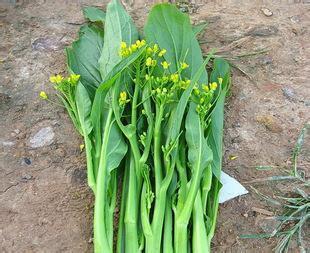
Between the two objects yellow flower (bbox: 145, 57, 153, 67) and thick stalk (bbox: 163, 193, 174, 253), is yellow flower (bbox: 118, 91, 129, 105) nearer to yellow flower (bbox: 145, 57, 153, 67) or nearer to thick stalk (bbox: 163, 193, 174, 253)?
yellow flower (bbox: 145, 57, 153, 67)

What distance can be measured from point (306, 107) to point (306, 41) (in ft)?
1.35

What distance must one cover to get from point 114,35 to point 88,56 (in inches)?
5.5

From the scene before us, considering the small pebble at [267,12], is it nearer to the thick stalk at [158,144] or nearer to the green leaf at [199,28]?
the green leaf at [199,28]

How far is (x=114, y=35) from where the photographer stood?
2281mm

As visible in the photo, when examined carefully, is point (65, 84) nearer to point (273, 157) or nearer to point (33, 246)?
point (33, 246)

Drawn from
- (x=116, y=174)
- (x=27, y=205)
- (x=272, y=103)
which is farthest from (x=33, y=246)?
(x=272, y=103)

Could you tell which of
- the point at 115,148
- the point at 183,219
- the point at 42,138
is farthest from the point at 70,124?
the point at 183,219

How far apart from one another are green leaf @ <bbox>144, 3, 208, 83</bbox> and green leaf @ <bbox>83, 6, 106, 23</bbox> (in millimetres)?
309

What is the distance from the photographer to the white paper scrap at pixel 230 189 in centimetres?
205

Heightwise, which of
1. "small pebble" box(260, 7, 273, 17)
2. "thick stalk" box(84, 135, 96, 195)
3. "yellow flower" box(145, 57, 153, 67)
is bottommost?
"thick stalk" box(84, 135, 96, 195)

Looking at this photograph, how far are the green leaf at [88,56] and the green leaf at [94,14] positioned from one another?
2.6 inches

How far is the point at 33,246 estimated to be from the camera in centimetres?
191

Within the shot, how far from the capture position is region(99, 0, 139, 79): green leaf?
2173mm

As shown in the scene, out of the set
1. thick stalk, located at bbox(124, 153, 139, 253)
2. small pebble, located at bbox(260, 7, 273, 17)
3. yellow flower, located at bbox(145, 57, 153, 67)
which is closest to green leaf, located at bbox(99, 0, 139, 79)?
yellow flower, located at bbox(145, 57, 153, 67)
